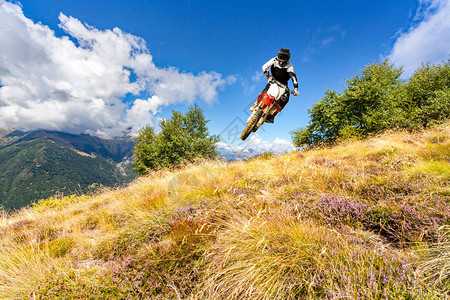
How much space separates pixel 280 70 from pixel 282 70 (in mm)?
86

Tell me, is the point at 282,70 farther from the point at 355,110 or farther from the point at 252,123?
the point at 355,110

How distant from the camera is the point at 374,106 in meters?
15.6

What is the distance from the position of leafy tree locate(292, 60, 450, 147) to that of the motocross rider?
8889mm

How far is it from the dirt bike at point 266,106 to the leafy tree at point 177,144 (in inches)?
603

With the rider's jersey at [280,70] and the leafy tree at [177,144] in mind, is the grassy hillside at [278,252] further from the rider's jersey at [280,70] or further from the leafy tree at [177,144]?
the leafy tree at [177,144]

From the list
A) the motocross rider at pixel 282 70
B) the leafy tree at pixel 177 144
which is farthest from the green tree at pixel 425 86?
the leafy tree at pixel 177 144

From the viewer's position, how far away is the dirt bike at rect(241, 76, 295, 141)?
6863 millimetres

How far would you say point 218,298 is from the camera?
5.49 feet

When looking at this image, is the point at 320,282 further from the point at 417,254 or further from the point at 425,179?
the point at 425,179

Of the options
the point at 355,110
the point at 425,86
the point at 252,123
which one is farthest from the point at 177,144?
the point at 425,86

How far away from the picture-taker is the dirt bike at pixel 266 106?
22.5ft

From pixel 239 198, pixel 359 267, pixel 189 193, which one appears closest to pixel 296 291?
pixel 359 267

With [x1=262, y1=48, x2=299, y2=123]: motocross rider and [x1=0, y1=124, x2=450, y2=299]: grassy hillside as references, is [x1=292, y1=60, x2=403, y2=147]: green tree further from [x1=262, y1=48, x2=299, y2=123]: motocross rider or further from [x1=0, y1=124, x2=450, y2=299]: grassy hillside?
[x1=0, y1=124, x2=450, y2=299]: grassy hillside

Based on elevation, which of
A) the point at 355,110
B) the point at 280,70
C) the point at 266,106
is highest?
the point at 355,110
